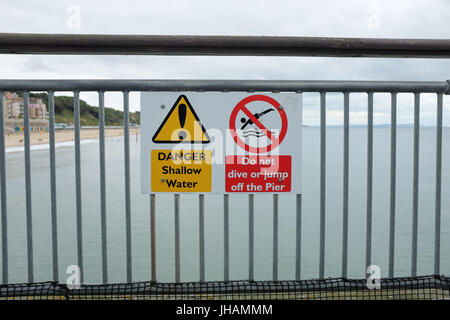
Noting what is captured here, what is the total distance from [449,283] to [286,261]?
5773mm

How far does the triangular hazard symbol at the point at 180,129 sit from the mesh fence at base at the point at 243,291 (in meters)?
0.88

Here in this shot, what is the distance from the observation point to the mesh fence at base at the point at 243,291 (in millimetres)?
2484

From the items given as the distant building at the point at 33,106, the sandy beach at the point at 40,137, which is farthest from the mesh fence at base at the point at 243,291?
the sandy beach at the point at 40,137

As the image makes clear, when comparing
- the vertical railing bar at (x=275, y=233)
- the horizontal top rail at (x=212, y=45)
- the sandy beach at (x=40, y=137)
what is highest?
the sandy beach at (x=40, y=137)

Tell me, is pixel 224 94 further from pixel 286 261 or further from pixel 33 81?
pixel 286 261

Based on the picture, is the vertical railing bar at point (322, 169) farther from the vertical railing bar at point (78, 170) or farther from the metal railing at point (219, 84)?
the vertical railing bar at point (78, 170)

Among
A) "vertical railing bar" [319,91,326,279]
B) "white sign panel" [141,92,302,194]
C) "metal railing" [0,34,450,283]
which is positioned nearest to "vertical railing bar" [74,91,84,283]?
"metal railing" [0,34,450,283]

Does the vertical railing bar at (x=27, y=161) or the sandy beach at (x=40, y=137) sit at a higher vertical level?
the sandy beach at (x=40, y=137)

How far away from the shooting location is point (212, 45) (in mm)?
2287

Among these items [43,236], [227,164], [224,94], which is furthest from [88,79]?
[43,236]

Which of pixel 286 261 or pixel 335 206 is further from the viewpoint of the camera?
pixel 335 206

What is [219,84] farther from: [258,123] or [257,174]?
[257,174]

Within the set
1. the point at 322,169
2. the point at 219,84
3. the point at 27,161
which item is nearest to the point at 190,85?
the point at 219,84
